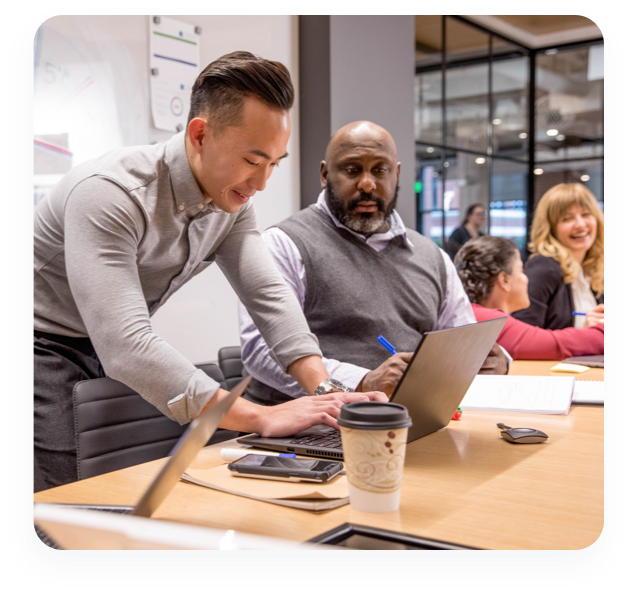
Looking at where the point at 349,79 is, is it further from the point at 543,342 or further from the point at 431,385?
the point at 431,385

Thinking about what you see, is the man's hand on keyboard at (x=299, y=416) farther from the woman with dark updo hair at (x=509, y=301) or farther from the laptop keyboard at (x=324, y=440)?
the woman with dark updo hair at (x=509, y=301)

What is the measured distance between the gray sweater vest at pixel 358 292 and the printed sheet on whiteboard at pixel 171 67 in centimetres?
69

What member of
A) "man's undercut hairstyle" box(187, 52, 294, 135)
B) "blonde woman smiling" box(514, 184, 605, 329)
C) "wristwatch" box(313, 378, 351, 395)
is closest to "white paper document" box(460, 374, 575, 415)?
"wristwatch" box(313, 378, 351, 395)

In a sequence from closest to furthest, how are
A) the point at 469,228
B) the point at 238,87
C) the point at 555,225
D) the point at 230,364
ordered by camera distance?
1. the point at 238,87
2. the point at 230,364
3. the point at 555,225
4. the point at 469,228

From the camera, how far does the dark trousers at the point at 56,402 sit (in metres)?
1.28

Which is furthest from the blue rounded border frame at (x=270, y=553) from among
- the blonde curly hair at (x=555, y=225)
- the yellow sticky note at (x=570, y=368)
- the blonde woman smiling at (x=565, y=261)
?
the blonde curly hair at (x=555, y=225)

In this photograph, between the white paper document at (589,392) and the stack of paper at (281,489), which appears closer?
the stack of paper at (281,489)

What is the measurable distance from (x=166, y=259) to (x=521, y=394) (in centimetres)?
86

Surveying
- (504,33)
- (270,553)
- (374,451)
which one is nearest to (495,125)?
(504,33)

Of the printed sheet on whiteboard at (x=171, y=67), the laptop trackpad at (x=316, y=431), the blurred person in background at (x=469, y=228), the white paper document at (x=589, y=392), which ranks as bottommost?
the white paper document at (x=589, y=392)

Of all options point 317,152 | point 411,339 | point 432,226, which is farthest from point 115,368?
point 432,226

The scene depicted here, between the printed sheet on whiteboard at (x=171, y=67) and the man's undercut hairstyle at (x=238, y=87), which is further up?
the printed sheet on whiteboard at (x=171, y=67)

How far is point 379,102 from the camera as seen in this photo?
2645 mm

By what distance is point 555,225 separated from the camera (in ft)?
9.77
